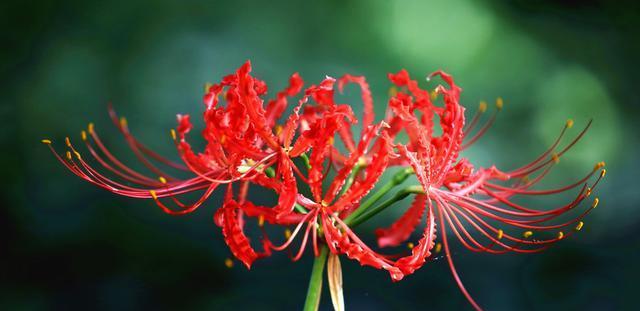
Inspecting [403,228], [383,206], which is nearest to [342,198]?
[383,206]

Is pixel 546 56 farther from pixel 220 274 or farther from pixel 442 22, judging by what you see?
pixel 220 274

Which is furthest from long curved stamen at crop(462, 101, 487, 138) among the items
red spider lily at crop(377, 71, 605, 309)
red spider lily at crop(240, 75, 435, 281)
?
red spider lily at crop(240, 75, 435, 281)

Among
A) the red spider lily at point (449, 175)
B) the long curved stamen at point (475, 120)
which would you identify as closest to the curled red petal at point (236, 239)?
the red spider lily at point (449, 175)

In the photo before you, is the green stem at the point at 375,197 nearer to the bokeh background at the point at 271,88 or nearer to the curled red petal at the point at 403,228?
the curled red petal at the point at 403,228

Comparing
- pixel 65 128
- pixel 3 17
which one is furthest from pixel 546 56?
pixel 3 17

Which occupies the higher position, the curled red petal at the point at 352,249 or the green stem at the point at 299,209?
the green stem at the point at 299,209

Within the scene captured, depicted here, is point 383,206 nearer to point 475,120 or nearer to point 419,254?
point 419,254

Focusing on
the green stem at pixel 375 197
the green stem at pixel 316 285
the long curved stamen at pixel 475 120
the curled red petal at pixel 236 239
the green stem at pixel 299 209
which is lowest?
the green stem at pixel 316 285
